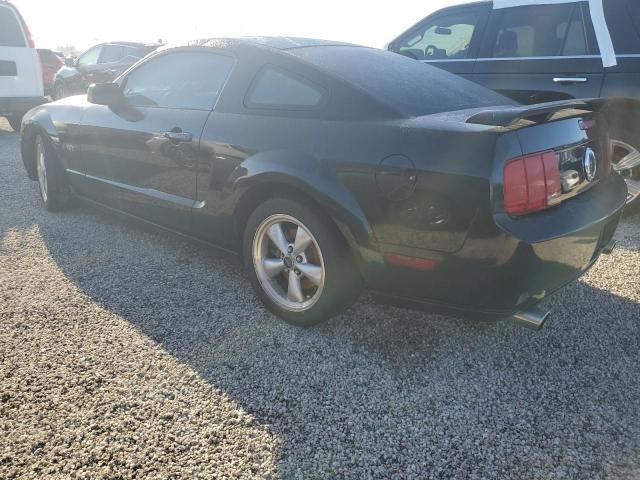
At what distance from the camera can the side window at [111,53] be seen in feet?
39.3

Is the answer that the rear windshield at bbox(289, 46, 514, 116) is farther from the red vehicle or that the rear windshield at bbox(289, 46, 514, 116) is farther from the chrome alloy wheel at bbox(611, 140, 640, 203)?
the red vehicle

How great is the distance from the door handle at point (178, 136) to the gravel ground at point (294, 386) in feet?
2.92

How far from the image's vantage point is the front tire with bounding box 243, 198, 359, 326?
7.79 feet

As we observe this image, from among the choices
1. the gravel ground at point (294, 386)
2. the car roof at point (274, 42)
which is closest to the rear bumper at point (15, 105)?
the gravel ground at point (294, 386)

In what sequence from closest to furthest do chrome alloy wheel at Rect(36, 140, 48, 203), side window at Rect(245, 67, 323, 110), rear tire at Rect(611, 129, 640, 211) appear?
Answer: 1. side window at Rect(245, 67, 323, 110)
2. rear tire at Rect(611, 129, 640, 211)
3. chrome alloy wheel at Rect(36, 140, 48, 203)

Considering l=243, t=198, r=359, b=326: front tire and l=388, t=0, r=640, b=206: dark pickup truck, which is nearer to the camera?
l=243, t=198, r=359, b=326: front tire

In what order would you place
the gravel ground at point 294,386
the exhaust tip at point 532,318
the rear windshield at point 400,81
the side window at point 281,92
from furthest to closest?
1. the side window at point 281,92
2. the rear windshield at point 400,81
3. the exhaust tip at point 532,318
4. the gravel ground at point 294,386

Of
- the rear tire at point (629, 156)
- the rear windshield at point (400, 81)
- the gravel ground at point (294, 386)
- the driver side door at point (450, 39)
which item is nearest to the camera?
the gravel ground at point (294, 386)

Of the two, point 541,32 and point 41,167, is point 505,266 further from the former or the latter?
point 41,167

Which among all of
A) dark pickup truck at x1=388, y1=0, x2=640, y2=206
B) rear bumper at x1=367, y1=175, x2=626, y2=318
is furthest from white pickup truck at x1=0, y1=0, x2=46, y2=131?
rear bumper at x1=367, y1=175, x2=626, y2=318

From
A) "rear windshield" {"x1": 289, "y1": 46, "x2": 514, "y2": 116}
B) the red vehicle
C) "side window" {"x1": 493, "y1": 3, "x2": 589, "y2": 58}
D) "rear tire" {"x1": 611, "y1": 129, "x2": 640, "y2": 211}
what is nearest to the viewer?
"rear windshield" {"x1": 289, "y1": 46, "x2": 514, "y2": 116}

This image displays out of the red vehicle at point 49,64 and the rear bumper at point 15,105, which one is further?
the red vehicle at point 49,64

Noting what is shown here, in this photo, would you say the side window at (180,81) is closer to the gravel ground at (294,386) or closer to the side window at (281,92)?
the side window at (281,92)

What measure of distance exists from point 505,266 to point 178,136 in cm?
200
